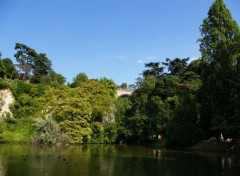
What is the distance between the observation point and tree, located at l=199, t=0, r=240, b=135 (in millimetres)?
36312

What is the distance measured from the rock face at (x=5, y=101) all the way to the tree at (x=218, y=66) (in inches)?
1151

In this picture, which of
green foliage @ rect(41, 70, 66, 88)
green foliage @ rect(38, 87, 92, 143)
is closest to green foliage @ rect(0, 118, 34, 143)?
green foliage @ rect(38, 87, 92, 143)

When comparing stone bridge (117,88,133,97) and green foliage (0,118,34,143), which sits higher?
stone bridge (117,88,133,97)

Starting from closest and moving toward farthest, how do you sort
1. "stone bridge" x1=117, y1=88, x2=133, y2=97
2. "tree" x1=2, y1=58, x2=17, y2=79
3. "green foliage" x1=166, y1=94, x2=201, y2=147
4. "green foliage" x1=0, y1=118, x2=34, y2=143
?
1. "green foliage" x1=166, y1=94, x2=201, y2=147
2. "green foliage" x1=0, y1=118, x2=34, y2=143
3. "tree" x1=2, y1=58, x2=17, y2=79
4. "stone bridge" x1=117, y1=88, x2=133, y2=97

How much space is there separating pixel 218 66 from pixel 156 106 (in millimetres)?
14088

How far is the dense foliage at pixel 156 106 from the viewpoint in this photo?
37594 millimetres

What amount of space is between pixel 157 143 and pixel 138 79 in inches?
419

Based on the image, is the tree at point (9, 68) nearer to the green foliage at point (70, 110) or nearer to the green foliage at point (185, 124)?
the green foliage at point (70, 110)

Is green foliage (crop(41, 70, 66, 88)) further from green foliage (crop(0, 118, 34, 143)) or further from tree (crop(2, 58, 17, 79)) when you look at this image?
green foliage (crop(0, 118, 34, 143))

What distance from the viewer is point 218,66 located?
37.5 metres

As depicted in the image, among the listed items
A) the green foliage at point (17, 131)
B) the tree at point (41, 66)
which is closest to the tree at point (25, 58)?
the tree at point (41, 66)

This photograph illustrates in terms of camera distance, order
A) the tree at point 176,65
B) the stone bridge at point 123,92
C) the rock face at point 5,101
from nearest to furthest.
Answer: the rock face at point 5,101
the tree at point 176,65
the stone bridge at point 123,92

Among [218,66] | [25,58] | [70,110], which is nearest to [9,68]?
[25,58]

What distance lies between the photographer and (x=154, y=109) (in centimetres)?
4981
